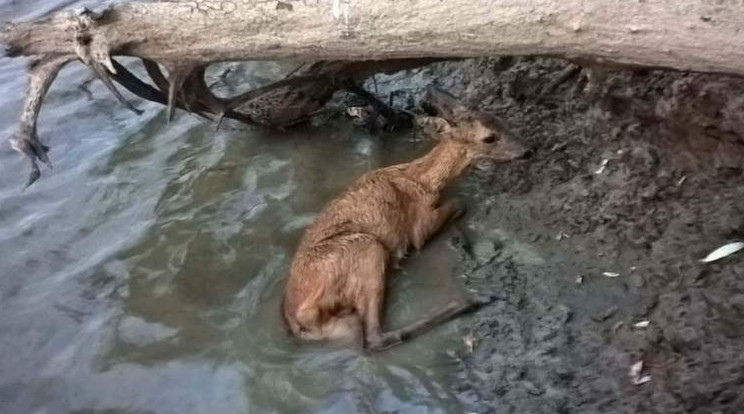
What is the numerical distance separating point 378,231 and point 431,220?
1.31 ft

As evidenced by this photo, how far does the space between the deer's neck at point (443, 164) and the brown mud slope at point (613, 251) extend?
0.76 feet

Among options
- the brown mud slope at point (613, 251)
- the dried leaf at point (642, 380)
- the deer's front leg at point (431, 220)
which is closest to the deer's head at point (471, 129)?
the brown mud slope at point (613, 251)

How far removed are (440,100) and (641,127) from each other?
137cm

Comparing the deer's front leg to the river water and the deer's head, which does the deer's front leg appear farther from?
the deer's head

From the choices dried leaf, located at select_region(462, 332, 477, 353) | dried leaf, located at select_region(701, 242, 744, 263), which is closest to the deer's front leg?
dried leaf, located at select_region(462, 332, 477, 353)

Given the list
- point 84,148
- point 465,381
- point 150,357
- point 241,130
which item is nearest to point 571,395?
point 465,381

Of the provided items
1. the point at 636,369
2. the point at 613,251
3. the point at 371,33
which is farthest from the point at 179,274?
the point at 636,369

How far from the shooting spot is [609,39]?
4.49 m

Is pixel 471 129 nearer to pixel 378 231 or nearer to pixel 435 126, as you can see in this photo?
pixel 435 126

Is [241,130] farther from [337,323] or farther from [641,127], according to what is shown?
[641,127]

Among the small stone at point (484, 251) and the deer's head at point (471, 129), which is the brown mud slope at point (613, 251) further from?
the deer's head at point (471, 129)

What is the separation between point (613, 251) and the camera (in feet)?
20.1

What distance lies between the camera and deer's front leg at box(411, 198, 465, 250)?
6895mm

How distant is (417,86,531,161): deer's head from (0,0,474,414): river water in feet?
2.37
